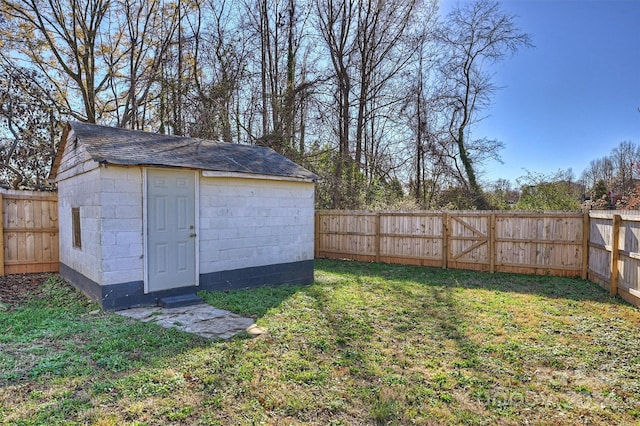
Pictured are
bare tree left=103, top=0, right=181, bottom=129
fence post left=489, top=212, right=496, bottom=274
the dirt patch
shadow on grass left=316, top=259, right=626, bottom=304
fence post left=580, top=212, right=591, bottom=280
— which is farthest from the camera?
bare tree left=103, top=0, right=181, bottom=129

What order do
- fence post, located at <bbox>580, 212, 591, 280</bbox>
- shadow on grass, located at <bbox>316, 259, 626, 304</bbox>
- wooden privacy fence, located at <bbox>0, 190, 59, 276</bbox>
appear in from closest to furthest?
shadow on grass, located at <bbox>316, 259, 626, 304</bbox>, wooden privacy fence, located at <bbox>0, 190, 59, 276</bbox>, fence post, located at <bbox>580, 212, 591, 280</bbox>

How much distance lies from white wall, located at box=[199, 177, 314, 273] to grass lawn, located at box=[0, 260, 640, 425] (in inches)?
44.6

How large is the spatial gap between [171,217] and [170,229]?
199 mm

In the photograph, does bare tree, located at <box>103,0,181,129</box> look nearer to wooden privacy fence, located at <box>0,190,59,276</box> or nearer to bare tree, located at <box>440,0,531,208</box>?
wooden privacy fence, located at <box>0,190,59,276</box>

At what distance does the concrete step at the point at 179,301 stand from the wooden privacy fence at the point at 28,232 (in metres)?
4.07

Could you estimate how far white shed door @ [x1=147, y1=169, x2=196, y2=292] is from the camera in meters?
5.38

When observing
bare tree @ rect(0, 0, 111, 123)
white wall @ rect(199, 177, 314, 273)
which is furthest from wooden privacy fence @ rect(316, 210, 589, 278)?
bare tree @ rect(0, 0, 111, 123)

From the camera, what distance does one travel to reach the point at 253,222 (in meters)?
6.66

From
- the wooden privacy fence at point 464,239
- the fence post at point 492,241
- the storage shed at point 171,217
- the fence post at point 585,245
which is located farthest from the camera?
the fence post at point 492,241

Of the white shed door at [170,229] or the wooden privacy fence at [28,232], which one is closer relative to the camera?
the white shed door at [170,229]

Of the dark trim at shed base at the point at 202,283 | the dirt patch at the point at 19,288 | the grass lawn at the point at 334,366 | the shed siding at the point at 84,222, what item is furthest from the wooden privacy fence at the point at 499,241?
the dirt patch at the point at 19,288

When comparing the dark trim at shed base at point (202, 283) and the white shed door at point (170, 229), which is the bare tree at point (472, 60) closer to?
the dark trim at shed base at point (202, 283)

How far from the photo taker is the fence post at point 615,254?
589cm

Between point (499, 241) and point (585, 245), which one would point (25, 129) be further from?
point (585, 245)
